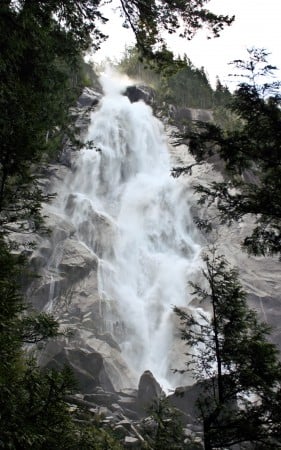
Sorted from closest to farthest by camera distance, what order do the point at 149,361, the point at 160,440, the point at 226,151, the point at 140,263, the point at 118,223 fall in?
the point at 160,440
the point at 226,151
the point at 149,361
the point at 140,263
the point at 118,223

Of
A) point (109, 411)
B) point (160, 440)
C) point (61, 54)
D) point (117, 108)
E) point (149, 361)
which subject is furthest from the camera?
point (117, 108)

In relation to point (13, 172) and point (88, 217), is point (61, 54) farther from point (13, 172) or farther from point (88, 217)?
point (88, 217)

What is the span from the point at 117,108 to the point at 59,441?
44.9m

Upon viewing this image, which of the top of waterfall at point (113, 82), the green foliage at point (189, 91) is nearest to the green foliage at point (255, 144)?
the green foliage at point (189, 91)

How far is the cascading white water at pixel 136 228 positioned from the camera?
79.8 feet

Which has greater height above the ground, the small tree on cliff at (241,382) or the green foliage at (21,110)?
the green foliage at (21,110)

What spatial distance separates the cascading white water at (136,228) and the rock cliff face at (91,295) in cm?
49

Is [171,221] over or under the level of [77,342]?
over

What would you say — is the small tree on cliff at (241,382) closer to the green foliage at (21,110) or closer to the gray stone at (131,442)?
the green foliage at (21,110)

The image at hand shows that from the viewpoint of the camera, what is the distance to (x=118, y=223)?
105 feet

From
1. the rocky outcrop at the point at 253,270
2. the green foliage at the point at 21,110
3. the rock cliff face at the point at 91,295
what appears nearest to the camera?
the green foliage at the point at 21,110

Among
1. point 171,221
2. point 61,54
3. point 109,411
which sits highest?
point 171,221

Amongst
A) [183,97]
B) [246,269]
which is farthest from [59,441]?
[183,97]

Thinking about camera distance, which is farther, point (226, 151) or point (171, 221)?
point (171, 221)
